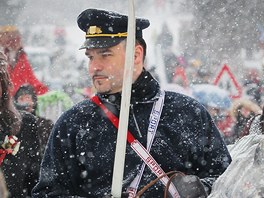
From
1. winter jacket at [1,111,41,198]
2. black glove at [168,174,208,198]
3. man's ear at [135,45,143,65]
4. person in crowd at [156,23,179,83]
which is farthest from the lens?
person in crowd at [156,23,179,83]

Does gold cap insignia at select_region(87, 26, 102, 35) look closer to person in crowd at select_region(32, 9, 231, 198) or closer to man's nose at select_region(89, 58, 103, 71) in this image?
person in crowd at select_region(32, 9, 231, 198)

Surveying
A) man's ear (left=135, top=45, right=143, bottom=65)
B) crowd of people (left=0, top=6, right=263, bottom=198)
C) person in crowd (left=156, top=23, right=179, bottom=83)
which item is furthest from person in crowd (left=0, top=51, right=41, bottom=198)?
person in crowd (left=156, top=23, right=179, bottom=83)

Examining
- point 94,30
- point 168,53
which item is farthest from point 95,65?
point 168,53

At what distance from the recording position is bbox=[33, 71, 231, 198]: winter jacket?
10.8 ft

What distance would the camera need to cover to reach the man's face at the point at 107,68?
332 cm

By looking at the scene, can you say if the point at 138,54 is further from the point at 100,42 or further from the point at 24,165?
the point at 24,165

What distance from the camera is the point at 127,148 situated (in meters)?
3.30

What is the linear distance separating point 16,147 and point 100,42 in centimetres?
192

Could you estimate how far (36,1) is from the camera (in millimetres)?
15648

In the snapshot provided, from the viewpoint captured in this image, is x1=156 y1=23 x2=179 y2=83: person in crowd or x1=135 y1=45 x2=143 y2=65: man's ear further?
x1=156 y1=23 x2=179 y2=83: person in crowd

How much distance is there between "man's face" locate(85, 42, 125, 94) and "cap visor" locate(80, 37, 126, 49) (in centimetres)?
2

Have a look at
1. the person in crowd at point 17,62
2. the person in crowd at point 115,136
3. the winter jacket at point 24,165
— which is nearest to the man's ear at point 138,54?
the person in crowd at point 115,136

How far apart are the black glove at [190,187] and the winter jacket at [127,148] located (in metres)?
0.35

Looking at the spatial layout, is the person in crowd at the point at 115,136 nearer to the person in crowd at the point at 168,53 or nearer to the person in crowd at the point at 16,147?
the person in crowd at the point at 16,147
